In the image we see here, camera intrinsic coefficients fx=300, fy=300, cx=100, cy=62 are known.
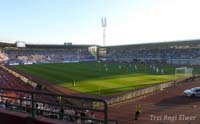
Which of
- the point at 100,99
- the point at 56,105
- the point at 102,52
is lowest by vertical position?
the point at 102,52

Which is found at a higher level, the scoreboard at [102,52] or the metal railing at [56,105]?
the metal railing at [56,105]

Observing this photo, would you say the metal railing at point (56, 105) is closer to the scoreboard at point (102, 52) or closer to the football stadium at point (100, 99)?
the football stadium at point (100, 99)

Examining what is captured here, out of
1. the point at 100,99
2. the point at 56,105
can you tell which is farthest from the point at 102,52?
the point at 100,99

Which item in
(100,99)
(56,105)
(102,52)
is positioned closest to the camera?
(100,99)

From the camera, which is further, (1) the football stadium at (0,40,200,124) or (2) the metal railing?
(1) the football stadium at (0,40,200,124)

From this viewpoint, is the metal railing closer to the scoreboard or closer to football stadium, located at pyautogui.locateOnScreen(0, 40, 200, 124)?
football stadium, located at pyautogui.locateOnScreen(0, 40, 200, 124)

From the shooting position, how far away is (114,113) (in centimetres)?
2742

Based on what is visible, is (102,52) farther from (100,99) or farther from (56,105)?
(100,99)

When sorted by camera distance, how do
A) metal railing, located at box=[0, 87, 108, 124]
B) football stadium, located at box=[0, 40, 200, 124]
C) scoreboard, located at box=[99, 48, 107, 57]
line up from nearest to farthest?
metal railing, located at box=[0, 87, 108, 124], football stadium, located at box=[0, 40, 200, 124], scoreboard, located at box=[99, 48, 107, 57]

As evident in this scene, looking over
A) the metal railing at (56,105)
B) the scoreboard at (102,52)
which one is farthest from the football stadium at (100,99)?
the scoreboard at (102,52)

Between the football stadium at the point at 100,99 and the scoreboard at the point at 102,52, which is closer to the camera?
the football stadium at the point at 100,99

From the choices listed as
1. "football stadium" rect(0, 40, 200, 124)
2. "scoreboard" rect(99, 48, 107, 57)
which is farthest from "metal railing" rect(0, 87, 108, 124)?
"scoreboard" rect(99, 48, 107, 57)

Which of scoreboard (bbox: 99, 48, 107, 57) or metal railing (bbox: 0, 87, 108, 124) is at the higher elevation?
metal railing (bbox: 0, 87, 108, 124)

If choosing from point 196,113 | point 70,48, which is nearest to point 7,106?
point 196,113
